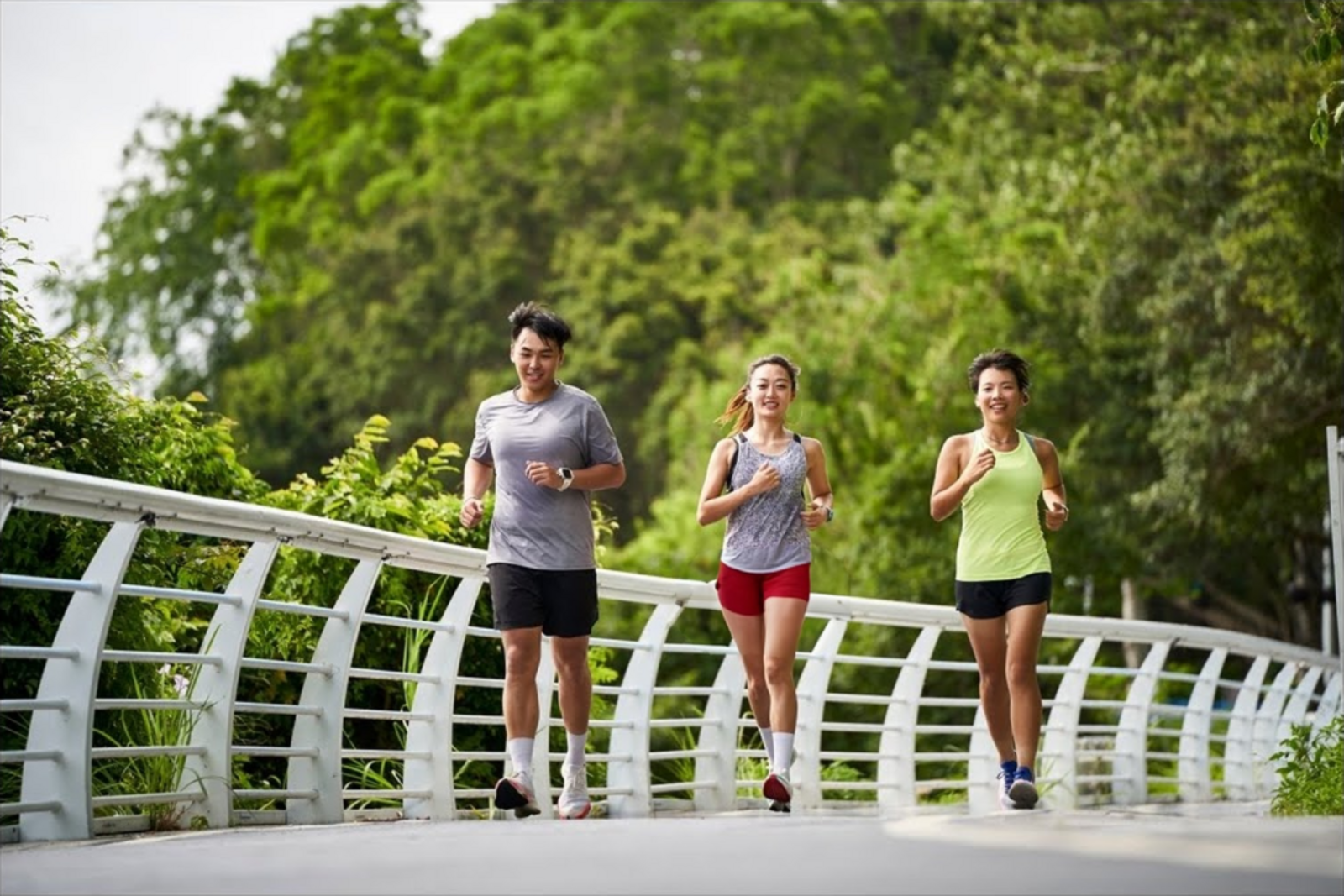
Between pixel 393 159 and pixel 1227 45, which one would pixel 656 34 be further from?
pixel 1227 45

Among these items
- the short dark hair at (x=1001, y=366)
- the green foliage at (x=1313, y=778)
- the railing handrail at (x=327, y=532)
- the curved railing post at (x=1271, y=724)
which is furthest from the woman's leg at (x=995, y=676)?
the curved railing post at (x=1271, y=724)

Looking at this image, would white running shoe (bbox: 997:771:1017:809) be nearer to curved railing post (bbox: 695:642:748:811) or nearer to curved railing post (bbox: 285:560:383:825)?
curved railing post (bbox: 695:642:748:811)

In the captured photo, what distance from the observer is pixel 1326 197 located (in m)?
25.2

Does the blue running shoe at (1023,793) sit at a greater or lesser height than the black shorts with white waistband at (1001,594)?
lesser

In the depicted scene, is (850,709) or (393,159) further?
(393,159)

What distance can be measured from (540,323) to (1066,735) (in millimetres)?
7061

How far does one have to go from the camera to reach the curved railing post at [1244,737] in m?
19.1

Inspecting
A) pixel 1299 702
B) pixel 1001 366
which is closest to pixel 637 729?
pixel 1001 366

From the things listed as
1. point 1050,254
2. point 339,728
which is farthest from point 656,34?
point 339,728

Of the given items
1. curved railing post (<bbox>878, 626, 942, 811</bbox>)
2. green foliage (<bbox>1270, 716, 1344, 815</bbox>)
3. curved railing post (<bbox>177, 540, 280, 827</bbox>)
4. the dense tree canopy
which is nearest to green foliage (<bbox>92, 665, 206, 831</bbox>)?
curved railing post (<bbox>177, 540, 280, 827</bbox>)

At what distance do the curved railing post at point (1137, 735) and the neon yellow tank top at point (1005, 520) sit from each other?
635 centimetres

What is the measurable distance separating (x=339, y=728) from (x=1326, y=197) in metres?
18.5

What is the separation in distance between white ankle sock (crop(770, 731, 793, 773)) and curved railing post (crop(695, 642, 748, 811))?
68.4 inches

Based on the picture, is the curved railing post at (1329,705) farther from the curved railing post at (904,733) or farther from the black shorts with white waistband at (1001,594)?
the black shorts with white waistband at (1001,594)
